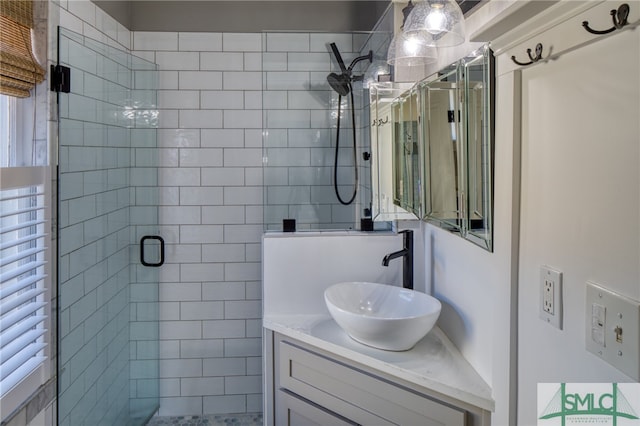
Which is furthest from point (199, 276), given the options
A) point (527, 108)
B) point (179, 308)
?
point (527, 108)

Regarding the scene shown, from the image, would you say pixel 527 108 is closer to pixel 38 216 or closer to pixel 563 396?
pixel 563 396

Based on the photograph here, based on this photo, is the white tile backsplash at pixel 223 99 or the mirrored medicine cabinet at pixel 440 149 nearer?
the mirrored medicine cabinet at pixel 440 149

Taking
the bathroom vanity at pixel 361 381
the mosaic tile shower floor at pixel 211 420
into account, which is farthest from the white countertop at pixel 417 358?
the mosaic tile shower floor at pixel 211 420

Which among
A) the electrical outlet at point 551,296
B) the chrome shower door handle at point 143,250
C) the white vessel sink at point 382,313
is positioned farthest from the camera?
the chrome shower door handle at point 143,250

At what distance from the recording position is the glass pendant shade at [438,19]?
1422mm

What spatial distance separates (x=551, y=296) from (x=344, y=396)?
94cm

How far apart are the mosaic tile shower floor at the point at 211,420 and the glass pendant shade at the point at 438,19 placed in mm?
2487

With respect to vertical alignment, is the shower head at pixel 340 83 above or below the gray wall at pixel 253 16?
below

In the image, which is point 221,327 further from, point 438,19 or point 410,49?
point 438,19

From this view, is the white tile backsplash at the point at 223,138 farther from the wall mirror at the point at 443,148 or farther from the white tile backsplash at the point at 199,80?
the wall mirror at the point at 443,148

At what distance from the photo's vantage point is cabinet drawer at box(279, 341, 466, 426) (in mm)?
1538

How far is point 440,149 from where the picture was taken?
1.82m

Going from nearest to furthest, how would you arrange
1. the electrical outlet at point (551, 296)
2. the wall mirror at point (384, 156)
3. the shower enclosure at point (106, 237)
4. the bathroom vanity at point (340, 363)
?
the electrical outlet at point (551, 296), the bathroom vanity at point (340, 363), the shower enclosure at point (106, 237), the wall mirror at point (384, 156)

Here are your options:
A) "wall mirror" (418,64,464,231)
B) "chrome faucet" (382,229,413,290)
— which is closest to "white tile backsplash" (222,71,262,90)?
"wall mirror" (418,64,464,231)
